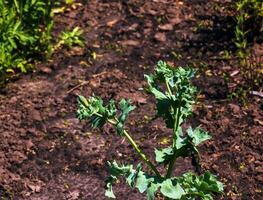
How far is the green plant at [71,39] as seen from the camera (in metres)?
4.61

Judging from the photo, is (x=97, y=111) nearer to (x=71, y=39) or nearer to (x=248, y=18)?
(x=71, y=39)

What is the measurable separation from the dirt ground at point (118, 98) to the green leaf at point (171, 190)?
87 centimetres

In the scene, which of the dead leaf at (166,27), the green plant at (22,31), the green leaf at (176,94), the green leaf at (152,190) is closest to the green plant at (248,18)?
the dead leaf at (166,27)

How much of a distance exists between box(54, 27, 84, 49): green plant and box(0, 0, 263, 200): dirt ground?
7 centimetres

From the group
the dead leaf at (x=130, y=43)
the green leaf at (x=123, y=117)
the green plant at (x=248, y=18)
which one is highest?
the green leaf at (x=123, y=117)

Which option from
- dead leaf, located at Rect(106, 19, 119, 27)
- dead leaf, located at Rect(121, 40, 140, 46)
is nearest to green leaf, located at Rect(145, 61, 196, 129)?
dead leaf, located at Rect(121, 40, 140, 46)

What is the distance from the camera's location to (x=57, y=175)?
3.62 metres

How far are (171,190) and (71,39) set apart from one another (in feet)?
7.71

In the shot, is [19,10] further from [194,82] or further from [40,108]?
[194,82]

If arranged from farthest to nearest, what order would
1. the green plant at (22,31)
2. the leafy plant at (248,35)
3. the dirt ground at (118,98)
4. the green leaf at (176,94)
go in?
1. the green plant at (22,31)
2. the leafy plant at (248,35)
3. the dirt ground at (118,98)
4. the green leaf at (176,94)

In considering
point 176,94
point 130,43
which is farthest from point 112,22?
point 176,94

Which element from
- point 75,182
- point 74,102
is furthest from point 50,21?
point 75,182

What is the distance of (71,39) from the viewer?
182 inches

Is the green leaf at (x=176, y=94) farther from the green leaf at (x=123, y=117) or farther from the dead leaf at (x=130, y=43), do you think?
the dead leaf at (x=130, y=43)
